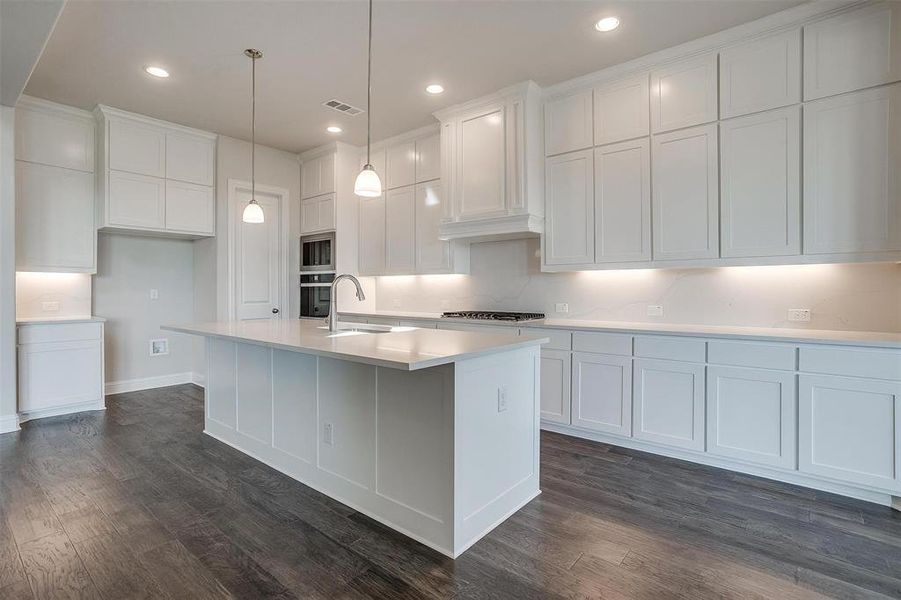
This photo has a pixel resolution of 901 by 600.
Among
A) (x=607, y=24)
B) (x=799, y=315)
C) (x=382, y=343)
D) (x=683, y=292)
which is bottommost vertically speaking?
(x=382, y=343)

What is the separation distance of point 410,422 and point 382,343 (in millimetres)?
408

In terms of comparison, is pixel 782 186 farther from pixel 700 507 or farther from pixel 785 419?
pixel 700 507

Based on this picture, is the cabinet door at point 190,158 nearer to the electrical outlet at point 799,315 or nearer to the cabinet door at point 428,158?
the cabinet door at point 428,158

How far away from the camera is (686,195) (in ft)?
10.6

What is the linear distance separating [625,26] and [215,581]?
376cm

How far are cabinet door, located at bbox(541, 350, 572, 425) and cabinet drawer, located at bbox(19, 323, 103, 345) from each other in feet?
13.6

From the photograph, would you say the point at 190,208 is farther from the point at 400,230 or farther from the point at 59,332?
the point at 400,230

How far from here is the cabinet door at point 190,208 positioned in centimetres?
473

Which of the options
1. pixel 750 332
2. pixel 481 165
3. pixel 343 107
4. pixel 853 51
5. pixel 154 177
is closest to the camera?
pixel 853 51

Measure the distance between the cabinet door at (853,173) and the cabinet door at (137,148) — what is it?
216 inches

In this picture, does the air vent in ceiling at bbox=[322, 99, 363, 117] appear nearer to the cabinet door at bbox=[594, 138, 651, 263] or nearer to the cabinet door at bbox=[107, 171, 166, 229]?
the cabinet door at bbox=[107, 171, 166, 229]

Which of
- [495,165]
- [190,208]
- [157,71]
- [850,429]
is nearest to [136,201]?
[190,208]

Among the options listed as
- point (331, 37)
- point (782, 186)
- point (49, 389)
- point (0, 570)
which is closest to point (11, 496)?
point (0, 570)

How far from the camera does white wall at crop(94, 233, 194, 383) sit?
16.1 ft
